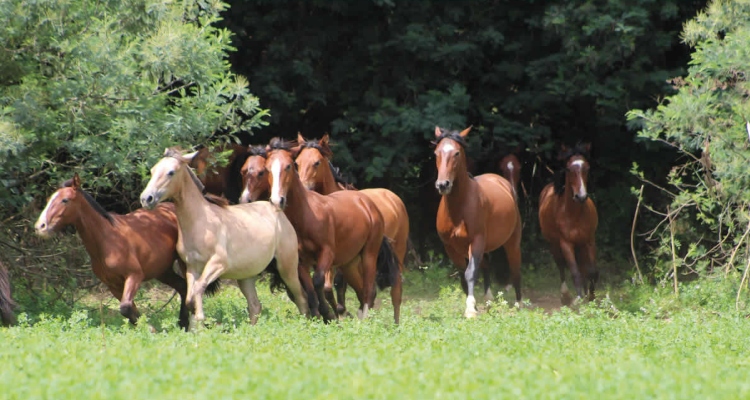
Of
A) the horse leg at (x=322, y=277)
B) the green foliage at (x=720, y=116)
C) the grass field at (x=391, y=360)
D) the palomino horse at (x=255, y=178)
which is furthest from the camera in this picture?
the green foliage at (x=720, y=116)

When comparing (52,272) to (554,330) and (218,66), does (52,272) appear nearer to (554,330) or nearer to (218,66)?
(218,66)

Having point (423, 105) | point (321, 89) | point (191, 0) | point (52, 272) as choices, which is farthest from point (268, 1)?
point (52, 272)

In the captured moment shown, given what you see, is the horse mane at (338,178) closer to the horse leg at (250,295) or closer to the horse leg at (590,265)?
the horse leg at (250,295)

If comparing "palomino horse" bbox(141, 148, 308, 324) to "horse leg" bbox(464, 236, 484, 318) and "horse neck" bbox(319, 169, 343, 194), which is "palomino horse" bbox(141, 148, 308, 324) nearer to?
"horse neck" bbox(319, 169, 343, 194)

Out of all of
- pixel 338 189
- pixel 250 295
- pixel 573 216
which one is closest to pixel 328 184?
pixel 338 189

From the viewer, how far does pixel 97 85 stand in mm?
12680

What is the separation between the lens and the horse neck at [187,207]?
40.3 ft

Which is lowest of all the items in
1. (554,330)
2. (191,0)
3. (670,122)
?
(554,330)

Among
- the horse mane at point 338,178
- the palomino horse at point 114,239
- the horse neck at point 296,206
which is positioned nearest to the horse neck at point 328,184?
the horse mane at point 338,178

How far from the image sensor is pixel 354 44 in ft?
68.0

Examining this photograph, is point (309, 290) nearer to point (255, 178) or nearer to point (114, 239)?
point (255, 178)

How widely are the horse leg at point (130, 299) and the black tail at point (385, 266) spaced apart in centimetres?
375

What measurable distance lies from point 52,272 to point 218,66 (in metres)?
3.51

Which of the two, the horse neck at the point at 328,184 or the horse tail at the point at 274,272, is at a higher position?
the horse neck at the point at 328,184
